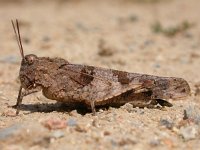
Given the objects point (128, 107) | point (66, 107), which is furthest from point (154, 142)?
point (66, 107)

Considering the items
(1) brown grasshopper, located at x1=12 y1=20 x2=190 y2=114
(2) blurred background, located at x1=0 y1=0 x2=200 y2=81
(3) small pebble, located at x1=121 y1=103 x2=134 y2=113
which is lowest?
(3) small pebble, located at x1=121 y1=103 x2=134 y2=113

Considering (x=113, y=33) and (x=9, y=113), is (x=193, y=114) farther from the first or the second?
(x=113, y=33)

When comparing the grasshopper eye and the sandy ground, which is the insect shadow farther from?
the grasshopper eye

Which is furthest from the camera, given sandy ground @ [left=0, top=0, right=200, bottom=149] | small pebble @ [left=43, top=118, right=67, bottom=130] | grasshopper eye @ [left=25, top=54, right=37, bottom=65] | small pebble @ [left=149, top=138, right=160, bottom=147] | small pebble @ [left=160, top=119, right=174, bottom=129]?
grasshopper eye @ [left=25, top=54, right=37, bottom=65]

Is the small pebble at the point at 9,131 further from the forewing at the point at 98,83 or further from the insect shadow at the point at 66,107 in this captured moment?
the insect shadow at the point at 66,107

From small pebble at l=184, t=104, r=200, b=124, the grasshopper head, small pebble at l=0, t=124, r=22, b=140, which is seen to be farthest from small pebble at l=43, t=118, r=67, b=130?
small pebble at l=184, t=104, r=200, b=124

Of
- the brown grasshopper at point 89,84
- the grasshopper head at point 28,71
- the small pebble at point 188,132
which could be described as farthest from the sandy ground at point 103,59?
the grasshopper head at point 28,71

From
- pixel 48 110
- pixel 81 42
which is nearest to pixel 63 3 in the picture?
pixel 81 42

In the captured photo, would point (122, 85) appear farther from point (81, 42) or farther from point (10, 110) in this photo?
point (81, 42)
